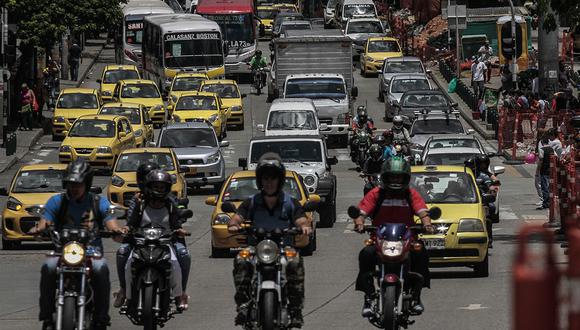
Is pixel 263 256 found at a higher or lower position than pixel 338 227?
higher

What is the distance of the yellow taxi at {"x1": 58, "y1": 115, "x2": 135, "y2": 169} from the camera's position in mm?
42344

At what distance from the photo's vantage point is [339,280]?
70.5ft

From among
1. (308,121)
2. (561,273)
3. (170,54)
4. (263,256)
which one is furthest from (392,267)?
(170,54)

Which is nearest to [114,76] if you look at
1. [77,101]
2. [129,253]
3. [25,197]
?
[77,101]

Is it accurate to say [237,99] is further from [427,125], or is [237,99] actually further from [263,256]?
[263,256]

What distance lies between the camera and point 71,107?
51.8 metres

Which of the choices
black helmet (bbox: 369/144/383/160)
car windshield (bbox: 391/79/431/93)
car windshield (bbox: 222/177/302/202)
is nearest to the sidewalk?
car windshield (bbox: 391/79/431/93)

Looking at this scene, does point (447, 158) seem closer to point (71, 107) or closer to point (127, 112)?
point (127, 112)

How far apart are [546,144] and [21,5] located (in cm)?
2782

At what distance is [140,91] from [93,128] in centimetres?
1207

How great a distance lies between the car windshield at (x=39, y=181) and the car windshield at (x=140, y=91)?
26744 mm

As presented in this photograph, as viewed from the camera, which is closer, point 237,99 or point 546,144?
point 546,144

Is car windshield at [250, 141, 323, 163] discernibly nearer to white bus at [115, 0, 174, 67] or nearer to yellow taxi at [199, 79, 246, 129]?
yellow taxi at [199, 79, 246, 129]

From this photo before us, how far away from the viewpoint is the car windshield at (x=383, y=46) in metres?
67.9
